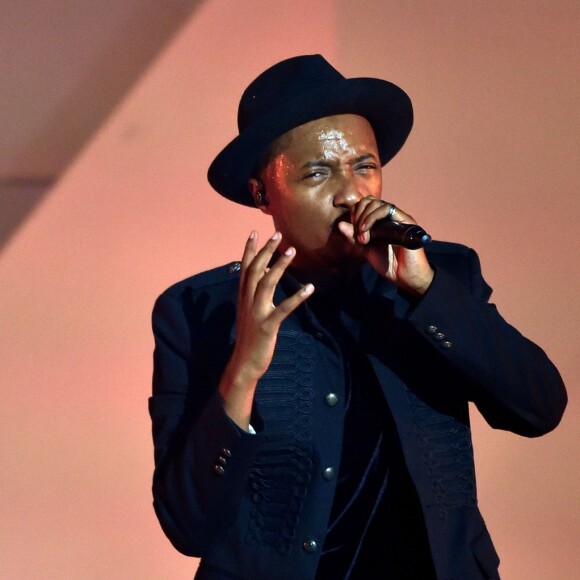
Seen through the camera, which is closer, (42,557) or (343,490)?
(343,490)

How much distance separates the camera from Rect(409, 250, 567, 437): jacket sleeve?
63.9 inches

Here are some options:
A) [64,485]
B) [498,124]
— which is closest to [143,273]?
[64,485]

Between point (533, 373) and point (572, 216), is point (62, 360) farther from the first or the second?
point (533, 373)

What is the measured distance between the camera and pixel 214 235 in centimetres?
284

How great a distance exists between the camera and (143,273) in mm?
2836

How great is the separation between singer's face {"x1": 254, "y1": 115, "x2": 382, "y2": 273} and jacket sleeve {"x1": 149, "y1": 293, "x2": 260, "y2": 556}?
0.79 feet

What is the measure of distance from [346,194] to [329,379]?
0.29 meters

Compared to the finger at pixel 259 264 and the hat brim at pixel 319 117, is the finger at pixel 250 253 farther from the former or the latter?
the hat brim at pixel 319 117

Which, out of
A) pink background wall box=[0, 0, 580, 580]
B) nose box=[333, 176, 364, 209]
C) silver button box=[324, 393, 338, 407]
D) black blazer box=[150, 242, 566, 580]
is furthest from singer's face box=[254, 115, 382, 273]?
pink background wall box=[0, 0, 580, 580]

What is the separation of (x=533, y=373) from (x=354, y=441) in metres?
0.29

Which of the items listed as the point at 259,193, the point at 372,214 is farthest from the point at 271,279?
the point at 259,193

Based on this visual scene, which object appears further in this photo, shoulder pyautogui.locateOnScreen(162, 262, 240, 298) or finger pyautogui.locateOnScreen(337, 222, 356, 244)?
shoulder pyautogui.locateOnScreen(162, 262, 240, 298)

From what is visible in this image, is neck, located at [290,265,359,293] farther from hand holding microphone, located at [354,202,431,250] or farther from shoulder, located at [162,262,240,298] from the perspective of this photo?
hand holding microphone, located at [354,202,431,250]

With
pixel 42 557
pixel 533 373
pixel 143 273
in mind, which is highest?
pixel 143 273
